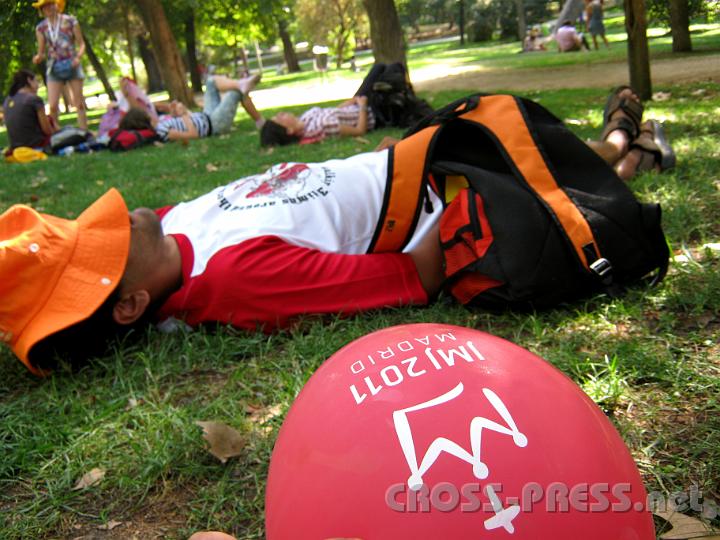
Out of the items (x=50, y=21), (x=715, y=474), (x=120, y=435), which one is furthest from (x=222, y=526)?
(x=50, y=21)

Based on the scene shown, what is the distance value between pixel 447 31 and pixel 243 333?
49.7m

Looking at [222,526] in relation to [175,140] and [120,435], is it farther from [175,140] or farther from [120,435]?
[175,140]

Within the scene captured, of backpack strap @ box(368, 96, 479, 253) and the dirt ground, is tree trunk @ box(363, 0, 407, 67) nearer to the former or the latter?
the dirt ground

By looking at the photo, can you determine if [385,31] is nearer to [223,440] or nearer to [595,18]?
[223,440]

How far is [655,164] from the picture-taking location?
398 cm

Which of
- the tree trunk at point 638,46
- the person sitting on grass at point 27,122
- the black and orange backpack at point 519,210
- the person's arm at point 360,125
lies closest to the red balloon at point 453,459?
the black and orange backpack at point 519,210

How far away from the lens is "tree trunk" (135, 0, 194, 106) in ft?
44.7

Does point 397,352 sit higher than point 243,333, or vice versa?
point 397,352

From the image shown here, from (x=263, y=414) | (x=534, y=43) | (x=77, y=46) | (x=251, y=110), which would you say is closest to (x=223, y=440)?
(x=263, y=414)

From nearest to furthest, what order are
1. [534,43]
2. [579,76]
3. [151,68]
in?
[579,76] → [534,43] → [151,68]

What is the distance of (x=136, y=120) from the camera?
998cm

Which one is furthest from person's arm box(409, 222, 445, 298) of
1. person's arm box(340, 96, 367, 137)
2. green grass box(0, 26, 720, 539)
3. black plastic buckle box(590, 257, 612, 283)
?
person's arm box(340, 96, 367, 137)

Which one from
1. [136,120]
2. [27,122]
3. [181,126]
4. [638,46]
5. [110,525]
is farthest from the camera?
[27,122]

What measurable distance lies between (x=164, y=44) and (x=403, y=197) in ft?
42.2
